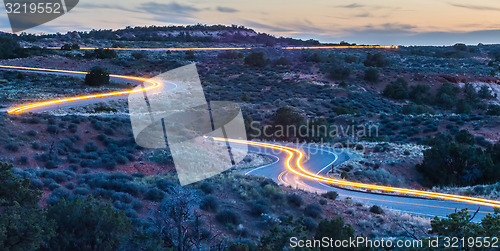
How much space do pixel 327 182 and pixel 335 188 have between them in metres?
0.99

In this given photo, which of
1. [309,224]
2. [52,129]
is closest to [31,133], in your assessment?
[52,129]

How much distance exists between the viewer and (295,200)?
16.2m

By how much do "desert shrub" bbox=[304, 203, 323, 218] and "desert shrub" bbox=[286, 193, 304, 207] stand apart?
1.27 feet

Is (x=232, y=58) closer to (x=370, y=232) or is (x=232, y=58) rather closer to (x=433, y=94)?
(x=433, y=94)

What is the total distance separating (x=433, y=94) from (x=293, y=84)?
Result: 68.0 feet

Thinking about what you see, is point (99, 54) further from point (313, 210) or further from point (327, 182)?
point (313, 210)

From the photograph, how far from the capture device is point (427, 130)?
37844 mm

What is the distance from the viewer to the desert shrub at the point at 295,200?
16.0m

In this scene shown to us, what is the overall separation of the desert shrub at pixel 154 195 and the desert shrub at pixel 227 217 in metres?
2.14

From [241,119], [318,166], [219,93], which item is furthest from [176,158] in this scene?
[219,93]

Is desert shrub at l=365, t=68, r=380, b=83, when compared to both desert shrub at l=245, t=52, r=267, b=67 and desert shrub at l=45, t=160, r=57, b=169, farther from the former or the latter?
desert shrub at l=45, t=160, r=57, b=169

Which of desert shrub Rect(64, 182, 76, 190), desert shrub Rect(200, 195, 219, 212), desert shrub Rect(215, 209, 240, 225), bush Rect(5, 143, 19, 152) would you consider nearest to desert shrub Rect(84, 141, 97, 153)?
bush Rect(5, 143, 19, 152)

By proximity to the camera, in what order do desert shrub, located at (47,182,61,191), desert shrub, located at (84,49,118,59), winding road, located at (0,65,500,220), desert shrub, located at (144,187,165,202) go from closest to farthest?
desert shrub, located at (47,182,61,191) < desert shrub, located at (144,187,165,202) < winding road, located at (0,65,500,220) < desert shrub, located at (84,49,118,59)

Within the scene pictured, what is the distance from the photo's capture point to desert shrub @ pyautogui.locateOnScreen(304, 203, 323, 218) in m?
15.4
